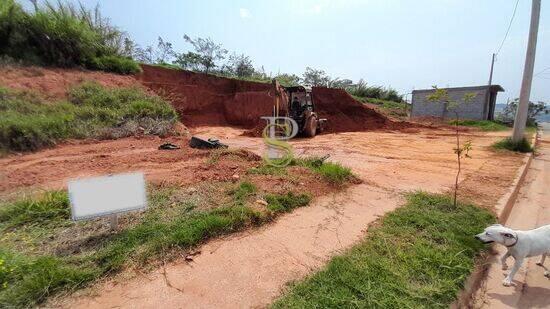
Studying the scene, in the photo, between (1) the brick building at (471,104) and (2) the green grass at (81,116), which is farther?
(1) the brick building at (471,104)

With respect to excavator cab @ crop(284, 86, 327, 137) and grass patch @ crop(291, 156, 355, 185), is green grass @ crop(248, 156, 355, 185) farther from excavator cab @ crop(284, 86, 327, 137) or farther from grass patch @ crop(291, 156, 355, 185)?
excavator cab @ crop(284, 86, 327, 137)

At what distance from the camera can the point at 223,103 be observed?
1823 centimetres

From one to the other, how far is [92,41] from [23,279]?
1300cm

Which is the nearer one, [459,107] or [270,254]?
[270,254]

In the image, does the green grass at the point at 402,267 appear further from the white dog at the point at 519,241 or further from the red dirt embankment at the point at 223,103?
the red dirt embankment at the point at 223,103

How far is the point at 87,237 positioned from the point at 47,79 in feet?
33.2

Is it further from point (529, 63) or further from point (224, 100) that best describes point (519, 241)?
point (224, 100)

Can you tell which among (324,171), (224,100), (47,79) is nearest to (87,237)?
(324,171)

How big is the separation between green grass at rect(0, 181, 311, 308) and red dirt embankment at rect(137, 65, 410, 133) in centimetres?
1151

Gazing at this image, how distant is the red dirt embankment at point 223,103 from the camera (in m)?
16.2

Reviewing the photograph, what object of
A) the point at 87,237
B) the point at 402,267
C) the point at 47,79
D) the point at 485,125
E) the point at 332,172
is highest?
the point at 47,79

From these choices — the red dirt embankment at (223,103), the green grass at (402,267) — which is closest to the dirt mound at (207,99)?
the red dirt embankment at (223,103)

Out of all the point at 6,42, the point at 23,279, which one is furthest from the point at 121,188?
the point at 6,42

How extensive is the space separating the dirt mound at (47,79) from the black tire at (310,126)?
25.6 feet
